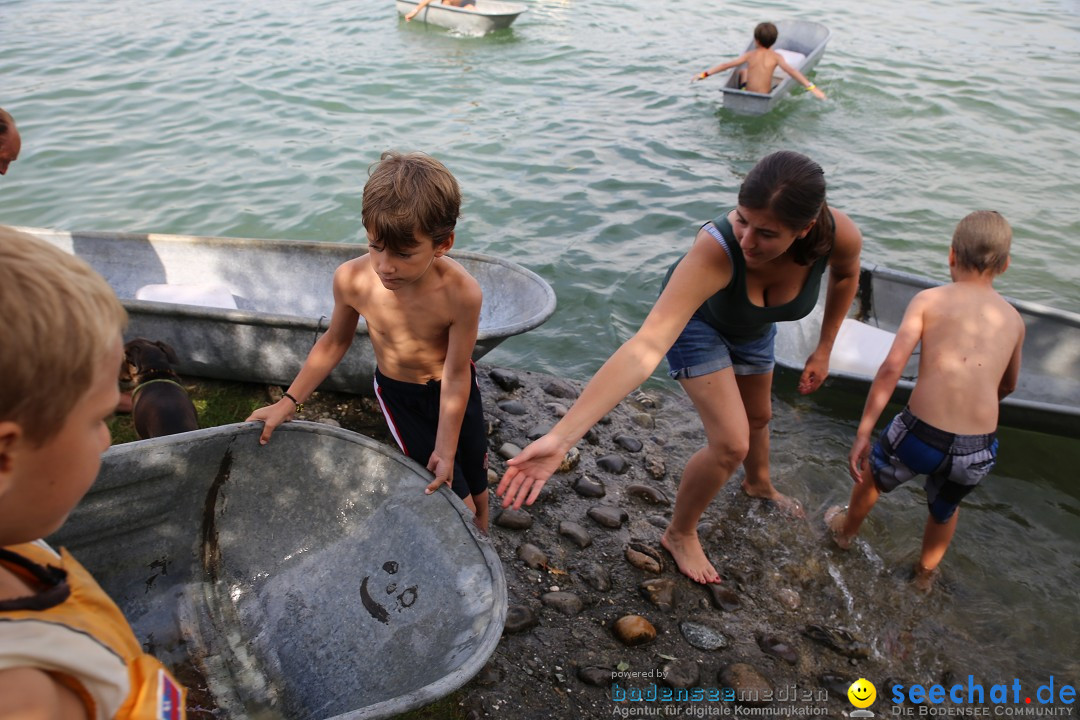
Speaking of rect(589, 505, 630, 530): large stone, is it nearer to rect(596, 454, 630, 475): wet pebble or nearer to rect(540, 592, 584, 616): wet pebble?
rect(596, 454, 630, 475): wet pebble

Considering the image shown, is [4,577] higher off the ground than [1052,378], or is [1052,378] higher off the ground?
[4,577]

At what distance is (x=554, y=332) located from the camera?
6.67 meters

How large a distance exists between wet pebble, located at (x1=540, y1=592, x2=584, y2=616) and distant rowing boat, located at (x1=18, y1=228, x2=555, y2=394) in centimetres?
139

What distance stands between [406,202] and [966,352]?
2.62 metres

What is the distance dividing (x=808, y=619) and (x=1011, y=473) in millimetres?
2246

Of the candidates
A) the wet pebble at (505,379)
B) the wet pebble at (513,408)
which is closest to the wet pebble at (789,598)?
the wet pebble at (513,408)

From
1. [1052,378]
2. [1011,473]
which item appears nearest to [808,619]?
[1011,473]

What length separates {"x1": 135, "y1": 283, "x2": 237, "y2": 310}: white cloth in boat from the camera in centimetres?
524

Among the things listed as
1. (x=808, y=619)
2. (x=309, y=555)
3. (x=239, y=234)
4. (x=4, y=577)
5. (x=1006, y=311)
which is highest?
(x=4, y=577)

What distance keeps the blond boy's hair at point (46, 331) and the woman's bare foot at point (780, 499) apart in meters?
3.96

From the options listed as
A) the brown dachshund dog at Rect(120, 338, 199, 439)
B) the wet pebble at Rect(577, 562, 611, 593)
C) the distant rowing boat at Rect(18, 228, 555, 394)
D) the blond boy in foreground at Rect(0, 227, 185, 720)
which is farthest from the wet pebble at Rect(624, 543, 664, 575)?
the blond boy in foreground at Rect(0, 227, 185, 720)

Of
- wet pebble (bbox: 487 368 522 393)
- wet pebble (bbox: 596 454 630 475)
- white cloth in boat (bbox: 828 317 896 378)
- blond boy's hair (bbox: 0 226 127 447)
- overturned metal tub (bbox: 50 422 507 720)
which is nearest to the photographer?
blond boy's hair (bbox: 0 226 127 447)

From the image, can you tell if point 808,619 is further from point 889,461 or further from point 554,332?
point 554,332

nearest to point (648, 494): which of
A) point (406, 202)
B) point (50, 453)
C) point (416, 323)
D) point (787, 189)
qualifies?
point (416, 323)
